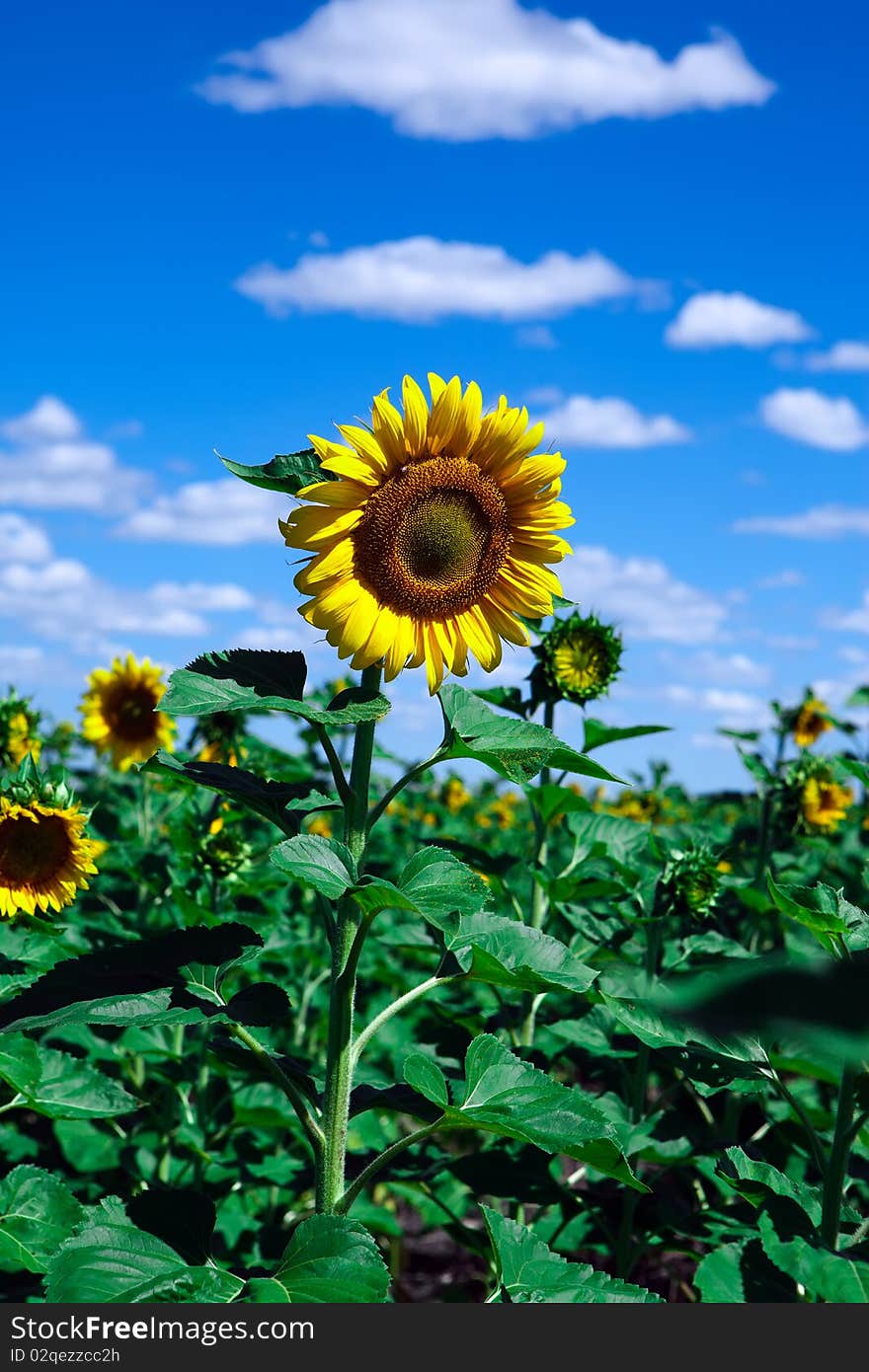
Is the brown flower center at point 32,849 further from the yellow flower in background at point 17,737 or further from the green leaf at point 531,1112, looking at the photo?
the green leaf at point 531,1112

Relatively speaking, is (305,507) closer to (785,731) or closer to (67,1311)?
(67,1311)

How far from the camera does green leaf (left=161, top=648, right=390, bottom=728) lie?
1.99 meters

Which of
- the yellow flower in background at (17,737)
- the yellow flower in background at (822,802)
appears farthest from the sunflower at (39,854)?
the yellow flower in background at (822,802)

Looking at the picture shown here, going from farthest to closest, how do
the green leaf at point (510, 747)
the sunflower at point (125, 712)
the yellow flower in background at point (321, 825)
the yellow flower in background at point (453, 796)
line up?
the yellow flower in background at point (453, 796), the yellow flower in background at point (321, 825), the sunflower at point (125, 712), the green leaf at point (510, 747)

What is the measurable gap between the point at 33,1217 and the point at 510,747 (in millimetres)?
1485

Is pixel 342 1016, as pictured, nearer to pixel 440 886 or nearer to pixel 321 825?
pixel 440 886

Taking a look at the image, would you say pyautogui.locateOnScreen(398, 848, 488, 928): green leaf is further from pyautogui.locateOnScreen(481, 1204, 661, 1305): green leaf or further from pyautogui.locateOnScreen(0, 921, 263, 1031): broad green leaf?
pyautogui.locateOnScreen(481, 1204, 661, 1305): green leaf

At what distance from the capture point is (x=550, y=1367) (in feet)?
5.92

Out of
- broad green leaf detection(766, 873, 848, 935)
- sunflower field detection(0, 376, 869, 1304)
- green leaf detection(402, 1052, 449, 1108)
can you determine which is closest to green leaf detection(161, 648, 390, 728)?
sunflower field detection(0, 376, 869, 1304)

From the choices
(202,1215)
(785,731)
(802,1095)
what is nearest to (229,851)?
(202,1215)

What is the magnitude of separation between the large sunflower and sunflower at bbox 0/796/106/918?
3.65 feet

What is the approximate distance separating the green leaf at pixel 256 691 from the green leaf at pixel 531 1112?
0.67 metres

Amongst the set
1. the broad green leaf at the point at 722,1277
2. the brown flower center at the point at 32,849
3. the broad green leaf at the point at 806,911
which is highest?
the brown flower center at the point at 32,849

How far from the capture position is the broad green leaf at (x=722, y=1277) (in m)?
2.29
